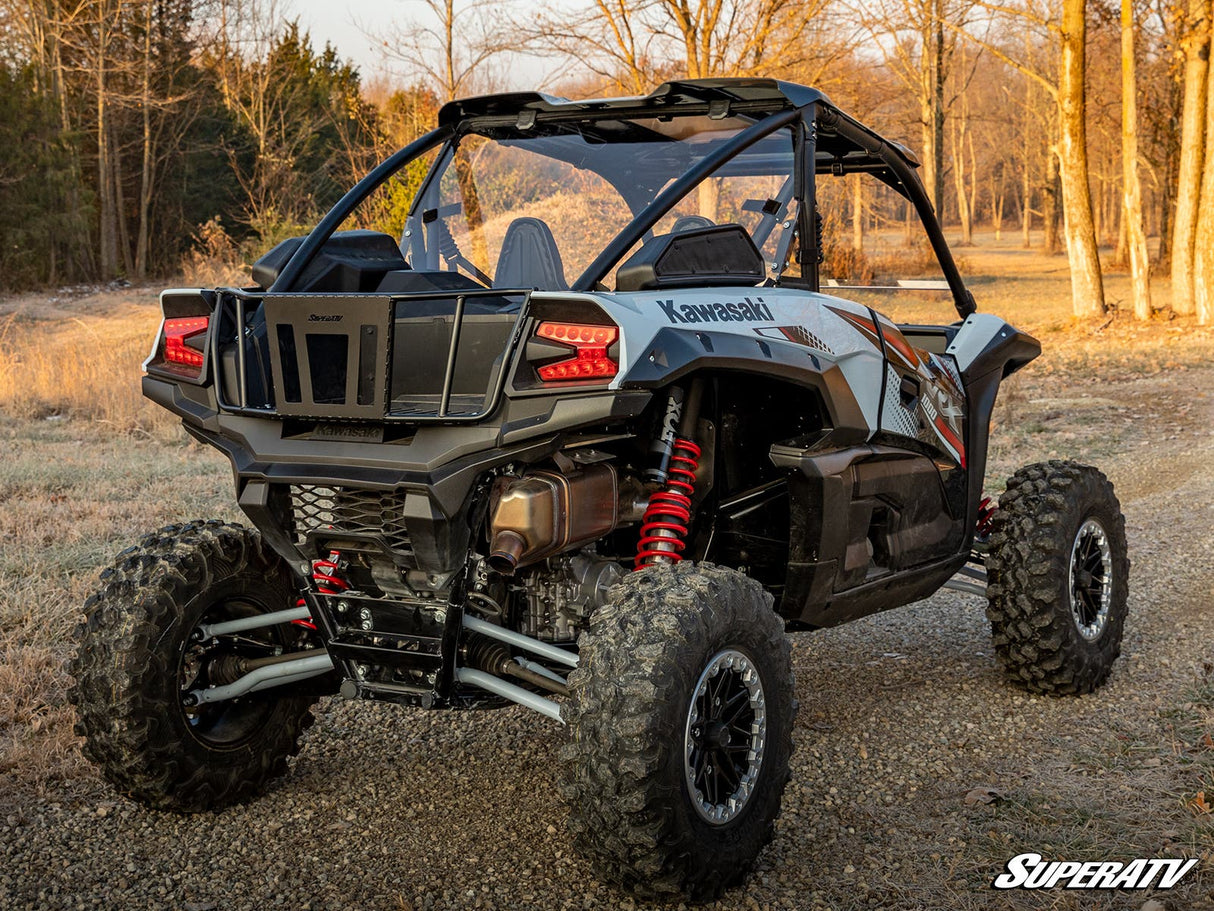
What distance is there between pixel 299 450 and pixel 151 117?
33.7 m

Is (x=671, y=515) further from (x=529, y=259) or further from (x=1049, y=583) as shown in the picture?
(x=1049, y=583)

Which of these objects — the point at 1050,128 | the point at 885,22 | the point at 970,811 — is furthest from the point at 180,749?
the point at 1050,128

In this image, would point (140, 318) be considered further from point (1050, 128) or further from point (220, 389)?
point (1050, 128)

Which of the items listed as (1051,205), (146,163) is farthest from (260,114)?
(1051,205)

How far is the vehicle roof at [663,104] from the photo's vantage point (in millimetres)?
3996

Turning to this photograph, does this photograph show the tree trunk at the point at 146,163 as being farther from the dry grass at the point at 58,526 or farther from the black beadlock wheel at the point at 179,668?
the black beadlock wheel at the point at 179,668

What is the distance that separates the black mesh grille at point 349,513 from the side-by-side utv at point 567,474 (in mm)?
10

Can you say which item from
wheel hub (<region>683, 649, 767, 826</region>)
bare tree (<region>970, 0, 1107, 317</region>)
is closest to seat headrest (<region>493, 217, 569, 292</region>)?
wheel hub (<region>683, 649, 767, 826</region>)

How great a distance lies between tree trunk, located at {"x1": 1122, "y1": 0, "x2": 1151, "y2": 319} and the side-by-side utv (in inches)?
674

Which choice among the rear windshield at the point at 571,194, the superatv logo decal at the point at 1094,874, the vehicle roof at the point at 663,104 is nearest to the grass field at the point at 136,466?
the superatv logo decal at the point at 1094,874

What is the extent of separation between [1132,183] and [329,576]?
1960 centimetres

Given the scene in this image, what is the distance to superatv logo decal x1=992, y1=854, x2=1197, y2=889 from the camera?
11.0 ft

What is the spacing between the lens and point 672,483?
3.70m

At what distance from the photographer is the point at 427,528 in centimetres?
315
